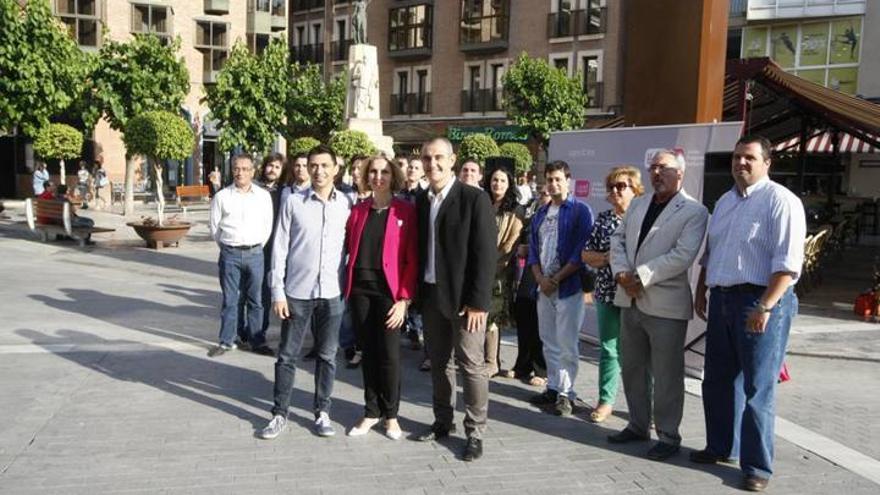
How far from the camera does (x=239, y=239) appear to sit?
22.9 feet

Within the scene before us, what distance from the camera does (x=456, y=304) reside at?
15.3 feet

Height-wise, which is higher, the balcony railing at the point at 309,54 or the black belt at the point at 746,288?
the balcony railing at the point at 309,54

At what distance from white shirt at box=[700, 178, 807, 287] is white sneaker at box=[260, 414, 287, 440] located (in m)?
2.79

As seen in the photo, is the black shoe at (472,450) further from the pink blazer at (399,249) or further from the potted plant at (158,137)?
the potted plant at (158,137)

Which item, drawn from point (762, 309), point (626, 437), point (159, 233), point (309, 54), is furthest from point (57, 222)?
point (309, 54)

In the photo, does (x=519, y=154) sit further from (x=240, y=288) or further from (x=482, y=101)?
(x=240, y=288)

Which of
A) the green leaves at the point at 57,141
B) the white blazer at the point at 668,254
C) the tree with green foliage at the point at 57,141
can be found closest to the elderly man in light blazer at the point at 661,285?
the white blazer at the point at 668,254

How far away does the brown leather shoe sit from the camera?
4.19 metres

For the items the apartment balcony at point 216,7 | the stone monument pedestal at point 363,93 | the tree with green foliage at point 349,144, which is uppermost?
the apartment balcony at point 216,7

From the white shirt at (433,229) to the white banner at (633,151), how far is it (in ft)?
7.98

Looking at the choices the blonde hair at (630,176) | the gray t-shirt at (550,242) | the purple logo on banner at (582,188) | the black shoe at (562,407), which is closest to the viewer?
the blonde hair at (630,176)

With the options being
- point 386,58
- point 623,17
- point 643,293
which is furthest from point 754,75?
point 386,58

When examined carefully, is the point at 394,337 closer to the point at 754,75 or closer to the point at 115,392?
the point at 115,392

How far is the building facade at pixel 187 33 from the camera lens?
31.8 metres
